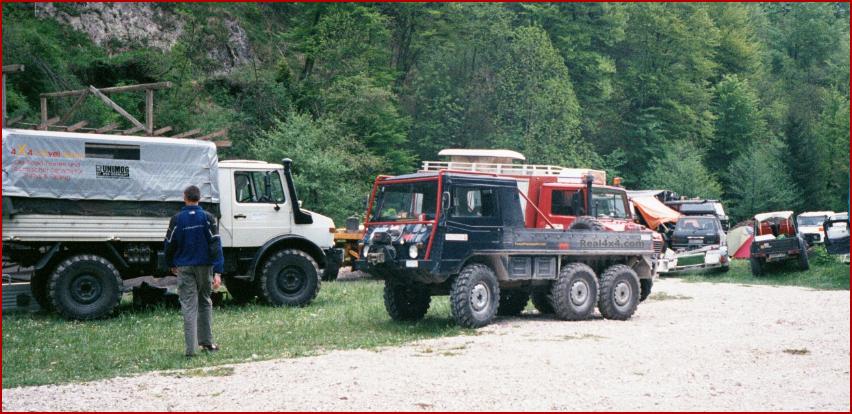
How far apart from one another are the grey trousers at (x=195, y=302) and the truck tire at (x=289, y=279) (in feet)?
17.1

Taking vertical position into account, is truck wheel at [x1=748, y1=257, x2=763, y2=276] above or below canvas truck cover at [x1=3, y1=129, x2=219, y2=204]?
below

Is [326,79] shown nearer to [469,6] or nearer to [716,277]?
[469,6]

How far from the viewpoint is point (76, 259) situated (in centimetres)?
1457

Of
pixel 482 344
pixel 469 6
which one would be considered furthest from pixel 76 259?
pixel 469 6

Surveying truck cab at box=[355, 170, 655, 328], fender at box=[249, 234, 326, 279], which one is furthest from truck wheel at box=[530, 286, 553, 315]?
fender at box=[249, 234, 326, 279]

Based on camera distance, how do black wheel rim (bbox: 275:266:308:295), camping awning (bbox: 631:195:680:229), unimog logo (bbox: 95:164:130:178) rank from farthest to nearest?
camping awning (bbox: 631:195:680:229) < black wheel rim (bbox: 275:266:308:295) < unimog logo (bbox: 95:164:130:178)

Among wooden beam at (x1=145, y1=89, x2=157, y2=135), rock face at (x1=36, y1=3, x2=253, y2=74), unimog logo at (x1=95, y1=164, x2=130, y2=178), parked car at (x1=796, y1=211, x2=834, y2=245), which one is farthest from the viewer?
rock face at (x1=36, y1=3, x2=253, y2=74)

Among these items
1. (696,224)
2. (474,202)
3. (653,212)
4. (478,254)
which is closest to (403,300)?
(478,254)

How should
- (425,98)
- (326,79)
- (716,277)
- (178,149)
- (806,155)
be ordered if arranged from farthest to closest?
(806,155)
(425,98)
(326,79)
(716,277)
(178,149)

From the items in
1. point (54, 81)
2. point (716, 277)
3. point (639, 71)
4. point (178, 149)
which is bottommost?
point (716, 277)

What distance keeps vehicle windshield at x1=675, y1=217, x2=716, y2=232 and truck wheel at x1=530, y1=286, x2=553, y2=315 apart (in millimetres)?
13780

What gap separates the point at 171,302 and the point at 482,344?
7.01 metres

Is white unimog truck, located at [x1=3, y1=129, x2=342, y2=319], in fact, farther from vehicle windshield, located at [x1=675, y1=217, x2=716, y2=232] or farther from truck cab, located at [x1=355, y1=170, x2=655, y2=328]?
vehicle windshield, located at [x1=675, y1=217, x2=716, y2=232]

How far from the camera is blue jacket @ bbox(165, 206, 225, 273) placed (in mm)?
10836
